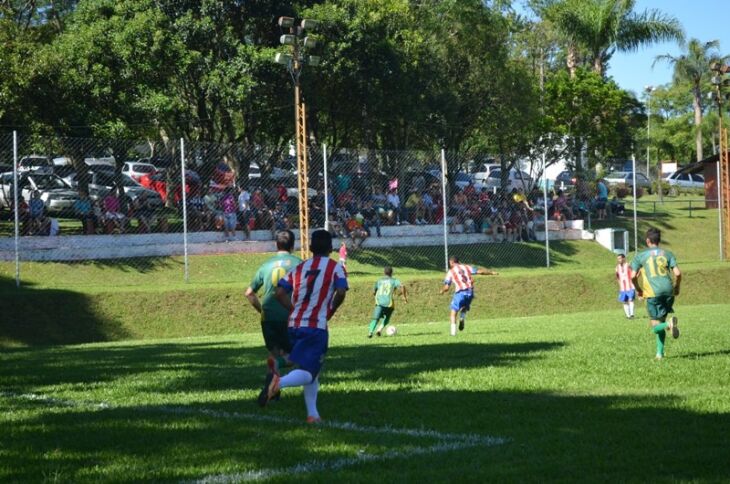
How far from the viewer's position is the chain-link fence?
25.8 m

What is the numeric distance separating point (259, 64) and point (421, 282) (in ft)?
31.2

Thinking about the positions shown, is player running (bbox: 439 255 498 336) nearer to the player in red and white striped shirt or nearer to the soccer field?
the soccer field

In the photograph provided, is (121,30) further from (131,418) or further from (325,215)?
(131,418)

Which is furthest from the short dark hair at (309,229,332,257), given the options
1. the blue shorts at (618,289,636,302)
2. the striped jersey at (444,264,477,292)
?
the blue shorts at (618,289,636,302)

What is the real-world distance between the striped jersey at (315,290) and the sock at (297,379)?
43cm

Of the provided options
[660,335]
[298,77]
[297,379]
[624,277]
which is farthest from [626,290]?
[297,379]

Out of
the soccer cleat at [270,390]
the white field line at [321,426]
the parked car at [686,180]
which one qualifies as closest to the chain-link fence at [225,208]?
the white field line at [321,426]

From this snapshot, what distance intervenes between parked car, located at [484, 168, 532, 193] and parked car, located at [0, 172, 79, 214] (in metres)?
13.8

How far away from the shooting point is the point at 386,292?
20.5 m

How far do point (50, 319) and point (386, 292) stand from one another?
23.9 ft

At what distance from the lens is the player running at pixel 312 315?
8844 millimetres

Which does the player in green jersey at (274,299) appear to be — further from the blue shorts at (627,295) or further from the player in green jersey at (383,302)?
the blue shorts at (627,295)

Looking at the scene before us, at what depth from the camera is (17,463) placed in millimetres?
7215

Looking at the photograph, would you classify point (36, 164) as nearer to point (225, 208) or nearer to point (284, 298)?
point (225, 208)
